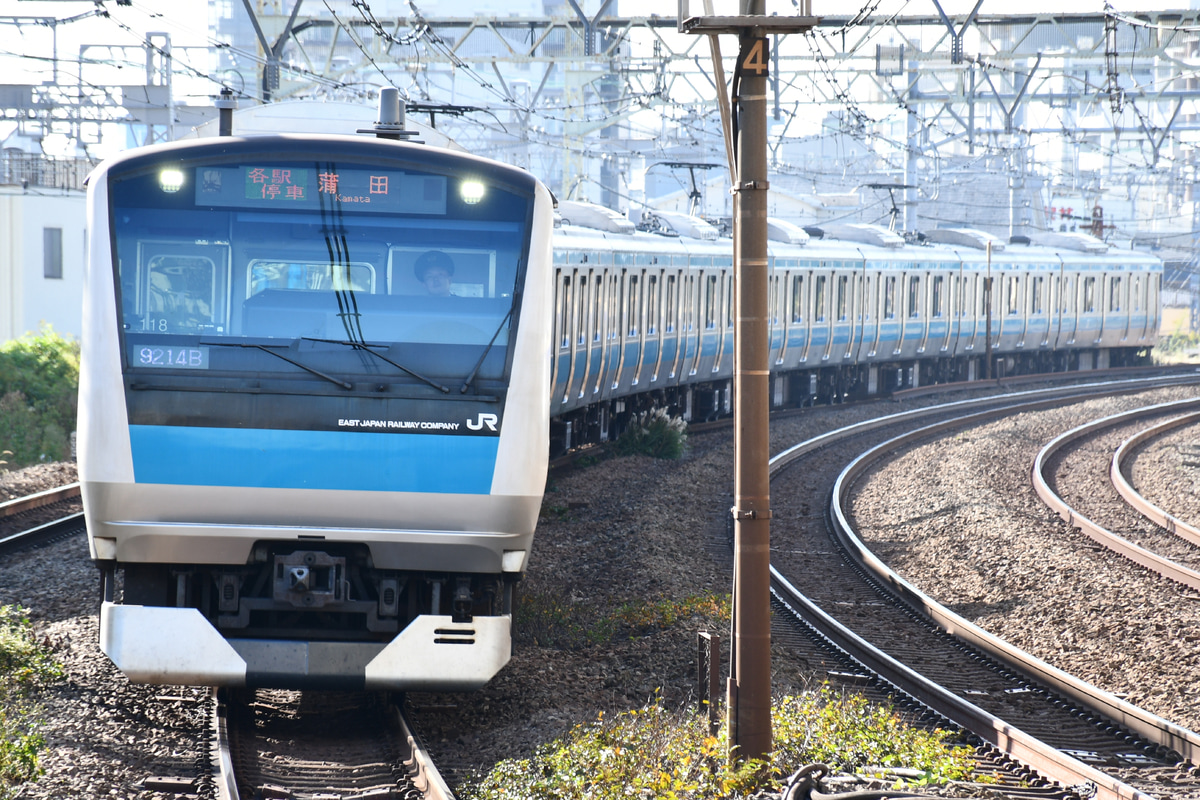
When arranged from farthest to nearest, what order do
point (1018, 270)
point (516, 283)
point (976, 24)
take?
point (1018, 270) < point (976, 24) < point (516, 283)

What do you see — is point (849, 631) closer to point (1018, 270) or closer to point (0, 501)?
point (0, 501)

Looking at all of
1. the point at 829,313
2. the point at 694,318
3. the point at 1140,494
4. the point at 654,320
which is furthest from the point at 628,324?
the point at 829,313

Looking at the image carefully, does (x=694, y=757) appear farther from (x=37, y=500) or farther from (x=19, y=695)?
(x=37, y=500)

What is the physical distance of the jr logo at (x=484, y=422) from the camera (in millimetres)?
6633

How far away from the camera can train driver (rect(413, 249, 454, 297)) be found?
22.0ft

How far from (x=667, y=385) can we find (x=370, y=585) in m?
13.7

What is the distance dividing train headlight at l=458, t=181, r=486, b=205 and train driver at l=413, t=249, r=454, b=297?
30 centimetres

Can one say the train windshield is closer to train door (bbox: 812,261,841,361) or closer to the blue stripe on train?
the blue stripe on train

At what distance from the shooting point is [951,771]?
613 cm

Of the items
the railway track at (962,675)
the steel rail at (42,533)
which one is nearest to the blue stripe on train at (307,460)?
the railway track at (962,675)

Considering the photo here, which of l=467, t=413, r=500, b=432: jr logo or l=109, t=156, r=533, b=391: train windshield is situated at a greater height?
l=109, t=156, r=533, b=391: train windshield

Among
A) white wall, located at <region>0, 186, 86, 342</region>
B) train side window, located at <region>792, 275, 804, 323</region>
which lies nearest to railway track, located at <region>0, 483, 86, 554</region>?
train side window, located at <region>792, 275, 804, 323</region>

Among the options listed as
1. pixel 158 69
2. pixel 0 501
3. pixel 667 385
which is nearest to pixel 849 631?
pixel 0 501

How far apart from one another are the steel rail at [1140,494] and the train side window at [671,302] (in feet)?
19.6
